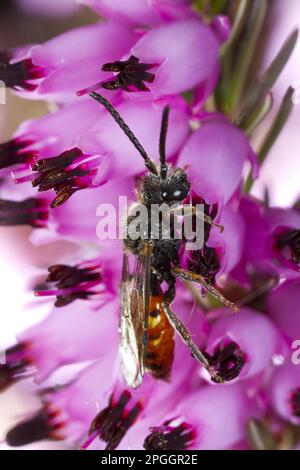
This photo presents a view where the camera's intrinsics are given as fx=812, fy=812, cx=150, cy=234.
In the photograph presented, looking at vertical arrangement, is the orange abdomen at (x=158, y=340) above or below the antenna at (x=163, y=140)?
below

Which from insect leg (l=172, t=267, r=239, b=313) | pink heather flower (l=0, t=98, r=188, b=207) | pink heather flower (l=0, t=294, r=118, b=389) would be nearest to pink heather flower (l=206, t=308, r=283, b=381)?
insect leg (l=172, t=267, r=239, b=313)

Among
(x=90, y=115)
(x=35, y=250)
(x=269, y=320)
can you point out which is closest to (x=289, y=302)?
(x=269, y=320)

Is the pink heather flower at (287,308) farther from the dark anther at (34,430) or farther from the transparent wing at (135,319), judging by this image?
the dark anther at (34,430)

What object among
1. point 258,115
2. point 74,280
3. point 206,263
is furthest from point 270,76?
point 74,280

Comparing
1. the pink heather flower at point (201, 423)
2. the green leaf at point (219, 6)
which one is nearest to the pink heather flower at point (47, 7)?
the green leaf at point (219, 6)

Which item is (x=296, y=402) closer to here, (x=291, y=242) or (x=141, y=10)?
(x=291, y=242)

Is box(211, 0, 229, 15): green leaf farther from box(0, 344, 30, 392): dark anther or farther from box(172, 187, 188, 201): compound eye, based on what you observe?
box(0, 344, 30, 392): dark anther
